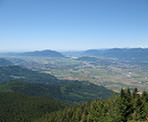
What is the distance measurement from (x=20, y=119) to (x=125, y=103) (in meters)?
101

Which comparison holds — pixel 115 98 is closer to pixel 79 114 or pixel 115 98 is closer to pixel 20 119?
pixel 79 114

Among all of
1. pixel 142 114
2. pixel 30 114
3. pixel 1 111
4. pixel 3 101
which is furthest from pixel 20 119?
pixel 142 114

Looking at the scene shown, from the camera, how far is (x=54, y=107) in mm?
157750

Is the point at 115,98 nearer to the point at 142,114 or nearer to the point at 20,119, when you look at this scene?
the point at 142,114

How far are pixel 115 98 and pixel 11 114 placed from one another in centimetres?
11511

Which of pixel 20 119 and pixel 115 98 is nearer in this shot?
pixel 115 98

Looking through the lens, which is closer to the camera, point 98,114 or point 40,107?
point 98,114

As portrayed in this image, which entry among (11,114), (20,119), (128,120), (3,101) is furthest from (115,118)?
(3,101)

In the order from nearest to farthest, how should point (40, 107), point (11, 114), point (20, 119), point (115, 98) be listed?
point (115, 98) < point (20, 119) < point (11, 114) < point (40, 107)

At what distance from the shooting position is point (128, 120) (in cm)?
4894

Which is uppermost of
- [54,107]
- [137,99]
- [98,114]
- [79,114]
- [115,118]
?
[137,99]

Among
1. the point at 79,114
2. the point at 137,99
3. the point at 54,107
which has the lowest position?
the point at 54,107

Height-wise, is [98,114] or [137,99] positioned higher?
[137,99]

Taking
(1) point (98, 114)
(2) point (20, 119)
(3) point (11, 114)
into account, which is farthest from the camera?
(3) point (11, 114)
